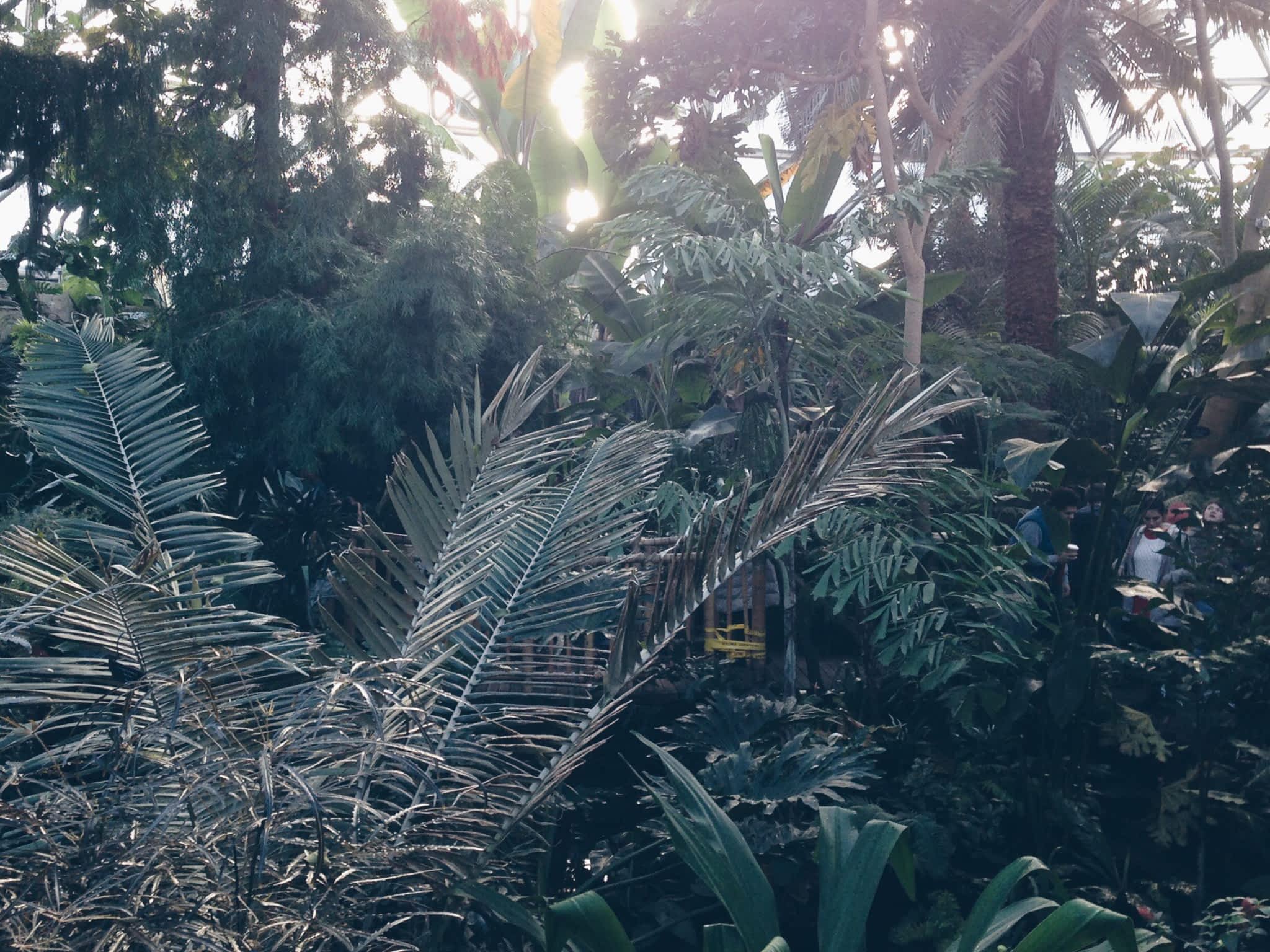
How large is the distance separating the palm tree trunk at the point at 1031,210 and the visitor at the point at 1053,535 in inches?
121

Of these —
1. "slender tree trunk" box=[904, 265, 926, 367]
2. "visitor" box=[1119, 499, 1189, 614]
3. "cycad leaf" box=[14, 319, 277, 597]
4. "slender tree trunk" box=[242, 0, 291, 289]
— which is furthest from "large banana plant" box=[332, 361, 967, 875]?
"slender tree trunk" box=[242, 0, 291, 289]

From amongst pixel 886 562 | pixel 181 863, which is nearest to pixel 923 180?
pixel 886 562

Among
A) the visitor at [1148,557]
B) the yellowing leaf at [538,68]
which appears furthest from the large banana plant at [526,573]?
the yellowing leaf at [538,68]

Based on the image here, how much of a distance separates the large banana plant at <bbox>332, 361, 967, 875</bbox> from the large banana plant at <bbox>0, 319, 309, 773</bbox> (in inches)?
16.5

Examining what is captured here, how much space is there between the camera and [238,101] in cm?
749

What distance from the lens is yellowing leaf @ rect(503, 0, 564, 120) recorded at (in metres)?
10.8

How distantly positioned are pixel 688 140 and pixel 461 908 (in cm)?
558

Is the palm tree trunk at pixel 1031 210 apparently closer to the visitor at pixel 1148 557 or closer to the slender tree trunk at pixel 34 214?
the visitor at pixel 1148 557

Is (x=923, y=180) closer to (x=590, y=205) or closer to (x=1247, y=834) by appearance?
(x=1247, y=834)

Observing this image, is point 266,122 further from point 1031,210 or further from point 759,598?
point 1031,210

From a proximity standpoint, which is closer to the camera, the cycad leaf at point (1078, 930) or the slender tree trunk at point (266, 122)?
the cycad leaf at point (1078, 930)

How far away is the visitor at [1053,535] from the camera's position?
507 cm

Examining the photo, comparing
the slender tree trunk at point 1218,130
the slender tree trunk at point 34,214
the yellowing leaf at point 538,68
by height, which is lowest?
the slender tree trunk at point 34,214

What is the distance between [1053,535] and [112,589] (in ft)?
13.8
